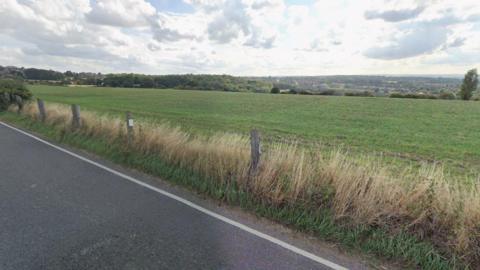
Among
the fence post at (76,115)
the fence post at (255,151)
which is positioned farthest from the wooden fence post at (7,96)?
the fence post at (255,151)

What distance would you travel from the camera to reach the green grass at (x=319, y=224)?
3.19 meters

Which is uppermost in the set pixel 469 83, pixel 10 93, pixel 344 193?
pixel 10 93

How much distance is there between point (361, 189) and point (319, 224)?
2.87ft

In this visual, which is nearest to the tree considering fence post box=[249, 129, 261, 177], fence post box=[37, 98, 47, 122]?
fence post box=[249, 129, 261, 177]

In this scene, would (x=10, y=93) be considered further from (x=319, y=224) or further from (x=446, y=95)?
(x=446, y=95)

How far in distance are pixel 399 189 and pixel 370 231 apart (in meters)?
0.81

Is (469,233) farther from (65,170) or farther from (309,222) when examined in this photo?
(65,170)

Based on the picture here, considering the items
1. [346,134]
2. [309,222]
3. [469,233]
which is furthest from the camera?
[346,134]

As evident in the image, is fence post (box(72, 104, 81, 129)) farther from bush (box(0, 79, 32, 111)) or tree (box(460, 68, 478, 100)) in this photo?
tree (box(460, 68, 478, 100))

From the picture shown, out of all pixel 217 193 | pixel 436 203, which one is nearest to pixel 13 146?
pixel 217 193

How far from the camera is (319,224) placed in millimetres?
3824

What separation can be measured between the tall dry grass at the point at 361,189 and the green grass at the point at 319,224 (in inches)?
5.6

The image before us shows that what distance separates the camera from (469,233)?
3.23m

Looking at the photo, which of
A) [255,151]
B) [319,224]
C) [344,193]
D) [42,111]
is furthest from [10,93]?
[344,193]
